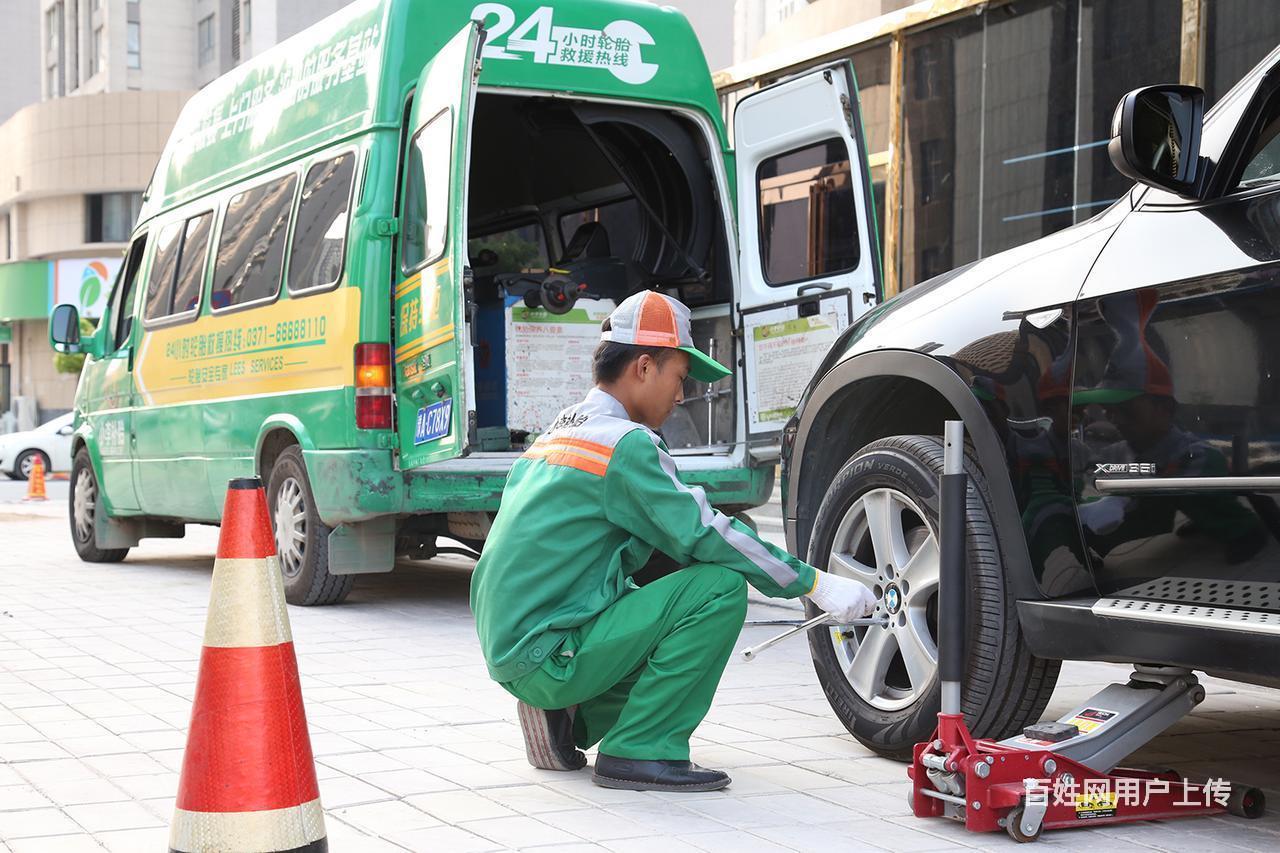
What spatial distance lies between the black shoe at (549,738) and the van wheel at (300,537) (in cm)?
400

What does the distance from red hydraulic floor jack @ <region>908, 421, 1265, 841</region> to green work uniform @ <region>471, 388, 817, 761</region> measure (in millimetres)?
475

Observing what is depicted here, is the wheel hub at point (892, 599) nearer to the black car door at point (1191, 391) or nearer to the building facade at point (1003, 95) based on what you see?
the black car door at point (1191, 391)

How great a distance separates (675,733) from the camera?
4184 millimetres

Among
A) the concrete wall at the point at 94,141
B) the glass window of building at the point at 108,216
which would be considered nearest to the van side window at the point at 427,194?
the concrete wall at the point at 94,141

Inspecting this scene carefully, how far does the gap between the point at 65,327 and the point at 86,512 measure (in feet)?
4.23

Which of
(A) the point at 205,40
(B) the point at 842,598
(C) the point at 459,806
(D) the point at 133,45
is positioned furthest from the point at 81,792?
(D) the point at 133,45

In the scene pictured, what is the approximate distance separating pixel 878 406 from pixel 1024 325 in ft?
3.14

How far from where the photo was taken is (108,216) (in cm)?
5056

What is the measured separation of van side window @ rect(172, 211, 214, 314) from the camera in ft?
32.3

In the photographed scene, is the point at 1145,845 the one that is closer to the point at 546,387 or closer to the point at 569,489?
the point at 569,489

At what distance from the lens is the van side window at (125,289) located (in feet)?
36.1

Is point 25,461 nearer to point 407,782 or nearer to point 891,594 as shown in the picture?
point 407,782

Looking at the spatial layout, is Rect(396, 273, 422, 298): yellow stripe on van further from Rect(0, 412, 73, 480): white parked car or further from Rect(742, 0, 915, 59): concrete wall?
Rect(0, 412, 73, 480): white parked car

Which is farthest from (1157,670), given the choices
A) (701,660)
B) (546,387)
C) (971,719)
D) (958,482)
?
(546,387)
